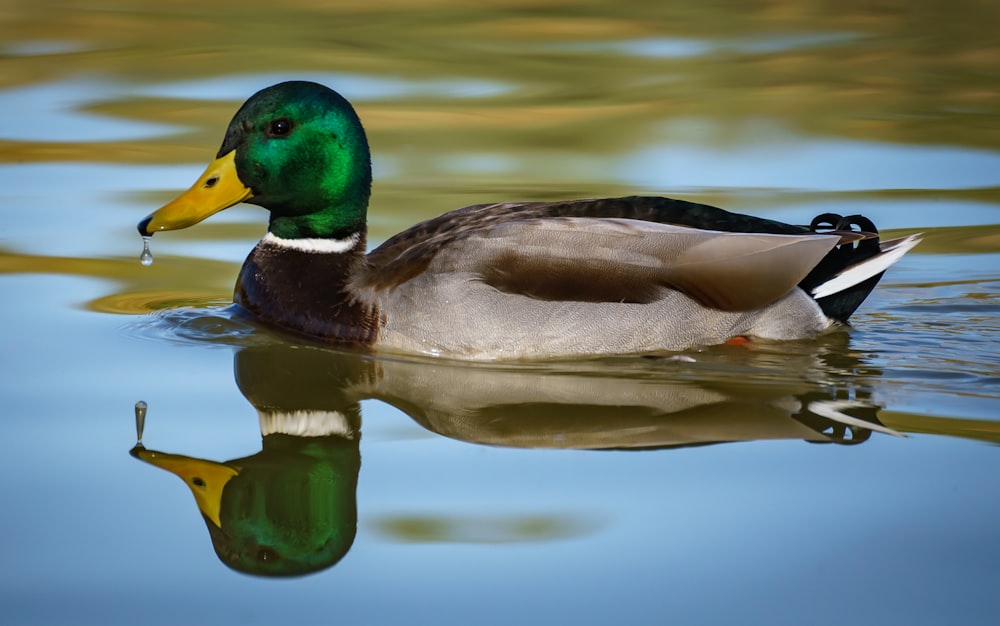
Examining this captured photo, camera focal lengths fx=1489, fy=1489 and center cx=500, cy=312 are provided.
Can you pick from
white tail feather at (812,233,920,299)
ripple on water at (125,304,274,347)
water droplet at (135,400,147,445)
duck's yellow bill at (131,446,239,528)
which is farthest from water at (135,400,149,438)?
white tail feather at (812,233,920,299)

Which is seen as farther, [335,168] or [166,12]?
[166,12]

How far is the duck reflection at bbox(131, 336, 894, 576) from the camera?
4.91 m

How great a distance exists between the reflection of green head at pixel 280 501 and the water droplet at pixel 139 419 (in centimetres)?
19

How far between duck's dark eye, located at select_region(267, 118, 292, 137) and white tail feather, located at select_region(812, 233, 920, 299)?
2.62 meters

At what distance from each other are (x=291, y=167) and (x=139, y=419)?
1.68 meters

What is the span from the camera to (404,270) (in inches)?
265

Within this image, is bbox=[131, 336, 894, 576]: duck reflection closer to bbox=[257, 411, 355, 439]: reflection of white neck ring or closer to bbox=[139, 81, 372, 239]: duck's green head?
bbox=[257, 411, 355, 439]: reflection of white neck ring

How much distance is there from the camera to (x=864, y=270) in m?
6.99

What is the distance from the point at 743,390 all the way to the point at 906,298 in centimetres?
191

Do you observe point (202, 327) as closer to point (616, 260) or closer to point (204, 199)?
point (204, 199)

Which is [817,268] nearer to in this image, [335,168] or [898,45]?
[335,168]

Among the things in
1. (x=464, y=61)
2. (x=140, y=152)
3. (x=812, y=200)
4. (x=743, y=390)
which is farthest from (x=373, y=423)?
(x=464, y=61)

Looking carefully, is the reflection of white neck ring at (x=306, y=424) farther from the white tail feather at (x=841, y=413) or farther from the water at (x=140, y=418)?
the white tail feather at (x=841, y=413)

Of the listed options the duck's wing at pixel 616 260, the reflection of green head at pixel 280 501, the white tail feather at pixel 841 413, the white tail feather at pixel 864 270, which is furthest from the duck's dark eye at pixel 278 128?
the white tail feather at pixel 841 413
